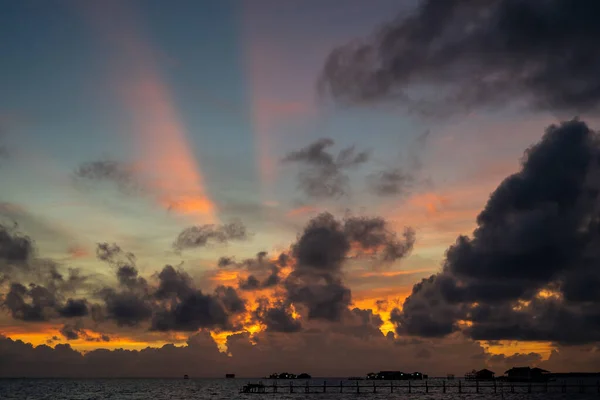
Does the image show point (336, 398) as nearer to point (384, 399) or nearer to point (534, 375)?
point (384, 399)

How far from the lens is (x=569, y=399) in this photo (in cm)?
13688

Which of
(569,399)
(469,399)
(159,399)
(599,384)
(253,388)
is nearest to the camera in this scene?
(569,399)

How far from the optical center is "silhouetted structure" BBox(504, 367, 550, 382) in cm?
18912

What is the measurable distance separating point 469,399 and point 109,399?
320 feet

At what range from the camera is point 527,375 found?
19338 cm

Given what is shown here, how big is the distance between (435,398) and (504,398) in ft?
53.9

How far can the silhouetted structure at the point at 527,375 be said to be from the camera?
189 m

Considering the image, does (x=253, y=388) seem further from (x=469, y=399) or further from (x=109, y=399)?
(x=469, y=399)

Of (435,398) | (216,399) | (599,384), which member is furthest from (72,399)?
(599,384)

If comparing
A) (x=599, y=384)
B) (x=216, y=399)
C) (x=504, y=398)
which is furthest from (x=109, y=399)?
(x=599, y=384)

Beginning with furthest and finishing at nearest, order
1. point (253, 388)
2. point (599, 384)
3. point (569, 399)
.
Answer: point (253, 388), point (599, 384), point (569, 399)

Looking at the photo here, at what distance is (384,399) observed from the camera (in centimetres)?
15250

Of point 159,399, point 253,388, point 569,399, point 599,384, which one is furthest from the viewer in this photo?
point 253,388

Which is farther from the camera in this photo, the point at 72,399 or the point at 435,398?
the point at 72,399
